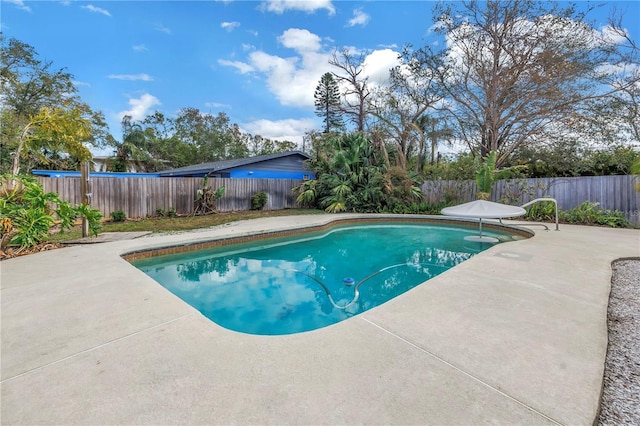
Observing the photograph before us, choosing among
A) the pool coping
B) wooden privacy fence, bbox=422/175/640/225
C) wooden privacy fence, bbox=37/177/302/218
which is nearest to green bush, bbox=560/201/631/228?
wooden privacy fence, bbox=422/175/640/225

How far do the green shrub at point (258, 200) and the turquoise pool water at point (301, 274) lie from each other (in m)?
5.29

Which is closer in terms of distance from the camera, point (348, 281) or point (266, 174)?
point (348, 281)

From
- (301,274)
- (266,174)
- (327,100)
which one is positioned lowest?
(301,274)

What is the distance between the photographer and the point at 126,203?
9.48 m

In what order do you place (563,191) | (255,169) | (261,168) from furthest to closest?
1. (261,168)
2. (255,169)
3. (563,191)

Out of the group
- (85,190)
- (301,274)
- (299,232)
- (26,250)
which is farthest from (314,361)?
(85,190)

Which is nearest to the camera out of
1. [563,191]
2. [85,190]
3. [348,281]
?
[348,281]

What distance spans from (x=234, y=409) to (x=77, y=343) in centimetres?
Result: 147

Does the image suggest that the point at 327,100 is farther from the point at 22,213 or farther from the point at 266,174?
the point at 22,213

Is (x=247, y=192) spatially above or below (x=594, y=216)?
above

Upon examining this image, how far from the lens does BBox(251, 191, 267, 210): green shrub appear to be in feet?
41.0

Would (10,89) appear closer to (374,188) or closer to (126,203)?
(126,203)

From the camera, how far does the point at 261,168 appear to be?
15570mm

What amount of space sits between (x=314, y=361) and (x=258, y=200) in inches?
443
